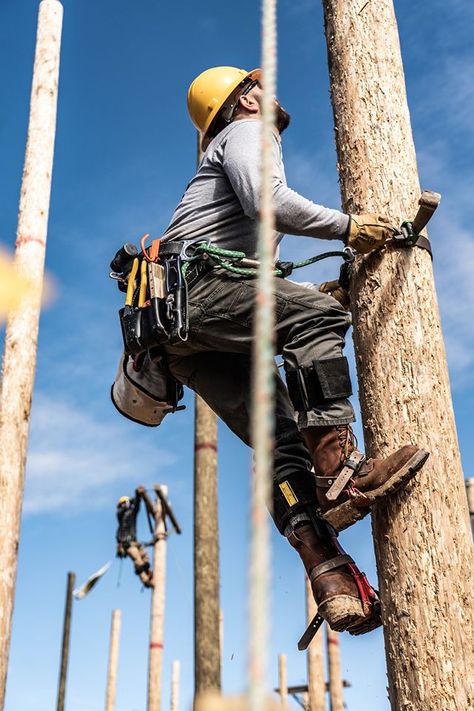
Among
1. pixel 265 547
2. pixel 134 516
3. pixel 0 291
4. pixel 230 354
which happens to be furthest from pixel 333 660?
pixel 265 547

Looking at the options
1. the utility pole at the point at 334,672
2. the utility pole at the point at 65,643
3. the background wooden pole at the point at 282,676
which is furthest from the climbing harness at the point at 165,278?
the background wooden pole at the point at 282,676

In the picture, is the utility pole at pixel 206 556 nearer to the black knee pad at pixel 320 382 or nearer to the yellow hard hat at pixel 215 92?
the yellow hard hat at pixel 215 92

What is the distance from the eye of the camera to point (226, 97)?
2969mm

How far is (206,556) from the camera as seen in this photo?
6.68 m

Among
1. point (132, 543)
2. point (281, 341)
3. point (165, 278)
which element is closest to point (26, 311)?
point (165, 278)

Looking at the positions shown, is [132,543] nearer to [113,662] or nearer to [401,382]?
[113,662]

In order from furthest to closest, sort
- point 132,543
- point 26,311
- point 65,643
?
point 65,643, point 132,543, point 26,311

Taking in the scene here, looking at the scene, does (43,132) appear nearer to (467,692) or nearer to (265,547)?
(467,692)

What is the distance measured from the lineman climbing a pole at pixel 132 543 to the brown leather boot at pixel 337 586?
391 inches

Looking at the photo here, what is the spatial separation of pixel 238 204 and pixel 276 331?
0.49 meters

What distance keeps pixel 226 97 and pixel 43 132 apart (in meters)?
3.21

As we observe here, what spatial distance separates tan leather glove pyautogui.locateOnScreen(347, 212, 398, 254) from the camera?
2549mm

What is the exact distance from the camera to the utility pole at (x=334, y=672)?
11.0 m

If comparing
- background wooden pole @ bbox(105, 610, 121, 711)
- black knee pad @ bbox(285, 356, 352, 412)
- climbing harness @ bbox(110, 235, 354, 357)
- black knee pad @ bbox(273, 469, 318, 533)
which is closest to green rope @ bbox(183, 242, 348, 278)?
climbing harness @ bbox(110, 235, 354, 357)
